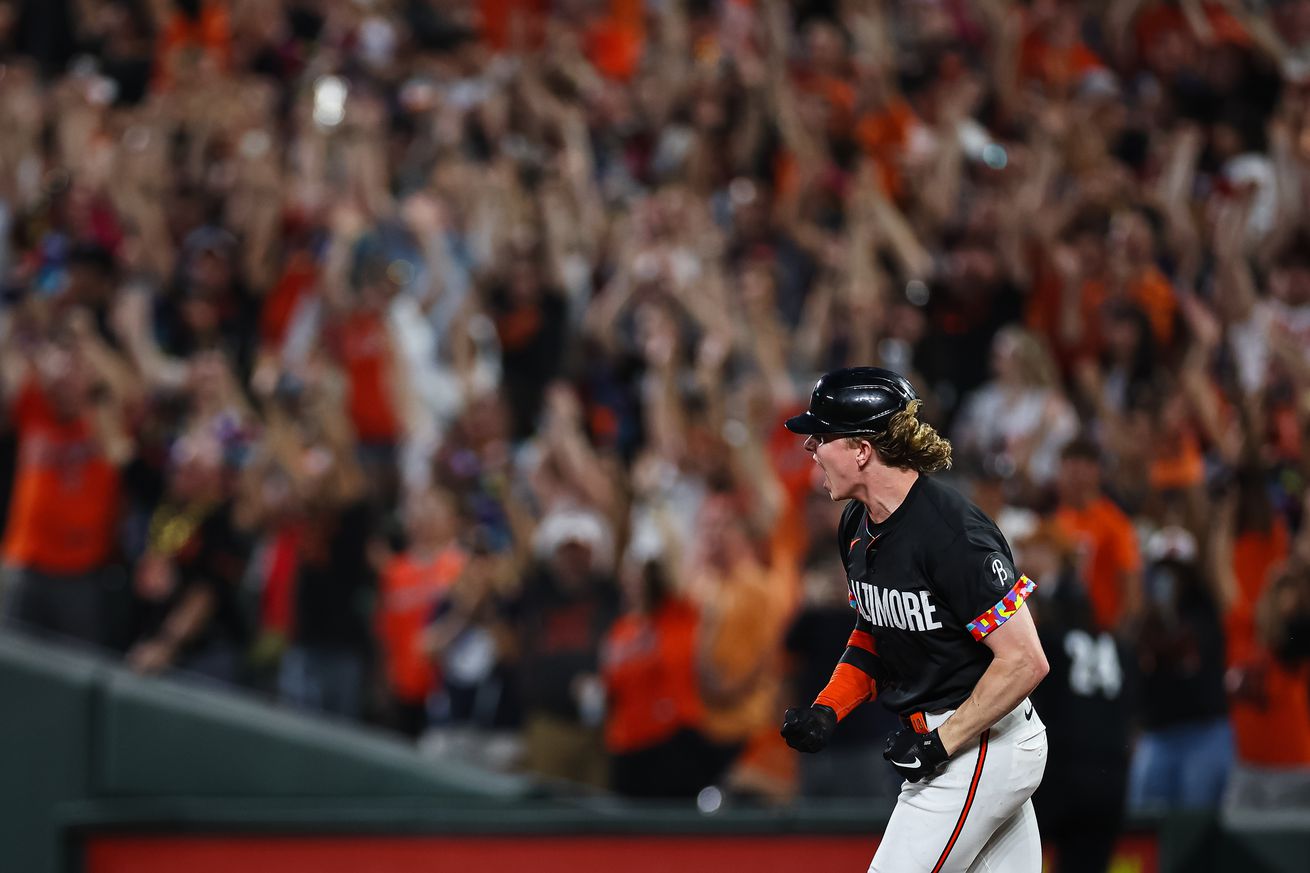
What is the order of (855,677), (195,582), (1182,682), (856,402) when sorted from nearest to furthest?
(856,402)
(855,677)
(1182,682)
(195,582)

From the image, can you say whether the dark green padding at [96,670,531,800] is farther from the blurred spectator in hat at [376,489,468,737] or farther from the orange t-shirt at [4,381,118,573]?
the orange t-shirt at [4,381,118,573]

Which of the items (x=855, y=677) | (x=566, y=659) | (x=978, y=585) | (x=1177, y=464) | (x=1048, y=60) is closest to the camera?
(x=978, y=585)

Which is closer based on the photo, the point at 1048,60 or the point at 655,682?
the point at 655,682

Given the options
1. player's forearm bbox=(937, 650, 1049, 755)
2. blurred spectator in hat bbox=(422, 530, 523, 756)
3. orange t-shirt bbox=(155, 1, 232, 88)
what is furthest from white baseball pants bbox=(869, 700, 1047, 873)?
orange t-shirt bbox=(155, 1, 232, 88)

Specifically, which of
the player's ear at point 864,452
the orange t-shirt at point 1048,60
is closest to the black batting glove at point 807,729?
the player's ear at point 864,452

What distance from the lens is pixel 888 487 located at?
4910mm

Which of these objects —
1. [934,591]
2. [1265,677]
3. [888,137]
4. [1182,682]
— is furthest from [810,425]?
[888,137]

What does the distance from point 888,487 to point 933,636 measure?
42cm

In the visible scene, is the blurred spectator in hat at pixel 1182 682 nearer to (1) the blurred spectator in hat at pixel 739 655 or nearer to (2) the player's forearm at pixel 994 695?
(1) the blurred spectator in hat at pixel 739 655

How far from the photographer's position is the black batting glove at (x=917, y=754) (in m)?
4.74

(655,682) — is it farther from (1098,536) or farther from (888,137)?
(888,137)

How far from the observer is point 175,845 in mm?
8930

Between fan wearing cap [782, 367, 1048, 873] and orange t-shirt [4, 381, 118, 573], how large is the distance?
7041 mm

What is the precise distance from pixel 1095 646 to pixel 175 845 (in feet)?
15.1
